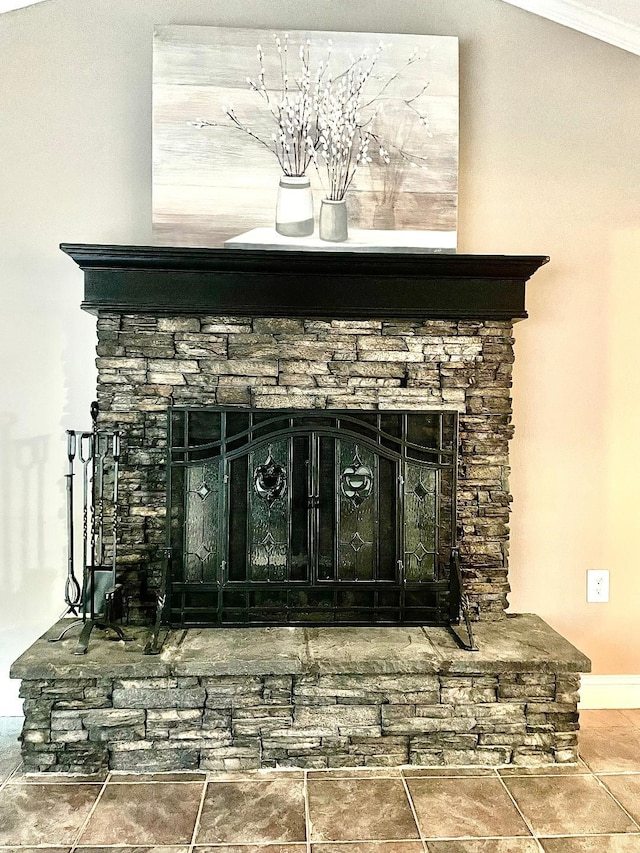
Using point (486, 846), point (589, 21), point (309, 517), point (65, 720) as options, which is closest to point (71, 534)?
point (65, 720)

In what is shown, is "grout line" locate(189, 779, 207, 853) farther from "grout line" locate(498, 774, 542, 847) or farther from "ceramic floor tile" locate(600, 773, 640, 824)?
"ceramic floor tile" locate(600, 773, 640, 824)

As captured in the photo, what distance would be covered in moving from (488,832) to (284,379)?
4.95 feet

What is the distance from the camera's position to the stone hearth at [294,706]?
207 cm

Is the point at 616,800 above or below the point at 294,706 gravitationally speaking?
below

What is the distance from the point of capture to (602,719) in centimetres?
252

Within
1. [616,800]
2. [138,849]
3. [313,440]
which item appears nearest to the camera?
[138,849]

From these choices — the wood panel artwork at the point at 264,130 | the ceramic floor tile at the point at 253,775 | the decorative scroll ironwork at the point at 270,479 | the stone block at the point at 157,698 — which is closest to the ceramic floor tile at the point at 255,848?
the ceramic floor tile at the point at 253,775

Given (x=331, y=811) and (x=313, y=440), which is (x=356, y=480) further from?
(x=331, y=811)

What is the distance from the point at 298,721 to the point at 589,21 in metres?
2.64

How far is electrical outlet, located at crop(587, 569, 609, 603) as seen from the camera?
2605 millimetres

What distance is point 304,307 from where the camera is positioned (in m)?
2.39

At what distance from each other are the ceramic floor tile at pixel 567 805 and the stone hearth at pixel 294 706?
0.36 ft

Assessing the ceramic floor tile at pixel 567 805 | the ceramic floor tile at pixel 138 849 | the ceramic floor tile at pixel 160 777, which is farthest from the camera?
the ceramic floor tile at pixel 160 777

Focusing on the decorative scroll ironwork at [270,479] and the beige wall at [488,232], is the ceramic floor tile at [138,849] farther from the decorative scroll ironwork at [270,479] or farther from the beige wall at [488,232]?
the decorative scroll ironwork at [270,479]
